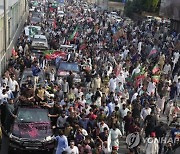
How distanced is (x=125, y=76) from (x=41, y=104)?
6.53 m

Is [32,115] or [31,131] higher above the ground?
[32,115]

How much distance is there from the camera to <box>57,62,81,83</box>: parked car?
22.3 m

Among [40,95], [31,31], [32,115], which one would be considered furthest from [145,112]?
[31,31]

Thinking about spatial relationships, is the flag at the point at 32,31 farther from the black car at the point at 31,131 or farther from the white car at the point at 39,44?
the black car at the point at 31,131

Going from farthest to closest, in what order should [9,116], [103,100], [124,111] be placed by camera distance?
[103,100] → [124,111] → [9,116]

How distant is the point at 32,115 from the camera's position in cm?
1448

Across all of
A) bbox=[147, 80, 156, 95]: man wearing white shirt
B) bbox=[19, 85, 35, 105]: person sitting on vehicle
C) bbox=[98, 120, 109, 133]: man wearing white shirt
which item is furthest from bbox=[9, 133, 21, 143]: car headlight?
bbox=[147, 80, 156, 95]: man wearing white shirt

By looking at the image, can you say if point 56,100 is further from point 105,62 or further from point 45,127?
point 105,62

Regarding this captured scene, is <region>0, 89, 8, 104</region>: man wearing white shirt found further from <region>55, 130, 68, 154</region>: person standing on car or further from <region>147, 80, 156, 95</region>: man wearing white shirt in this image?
<region>147, 80, 156, 95</region>: man wearing white shirt

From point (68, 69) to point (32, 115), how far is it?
899 cm

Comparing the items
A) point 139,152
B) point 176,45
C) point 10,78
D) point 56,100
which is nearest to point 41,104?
point 56,100

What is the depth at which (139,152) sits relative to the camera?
1366 cm

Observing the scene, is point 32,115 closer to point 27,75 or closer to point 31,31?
point 27,75

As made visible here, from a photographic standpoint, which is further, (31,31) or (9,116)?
(31,31)
